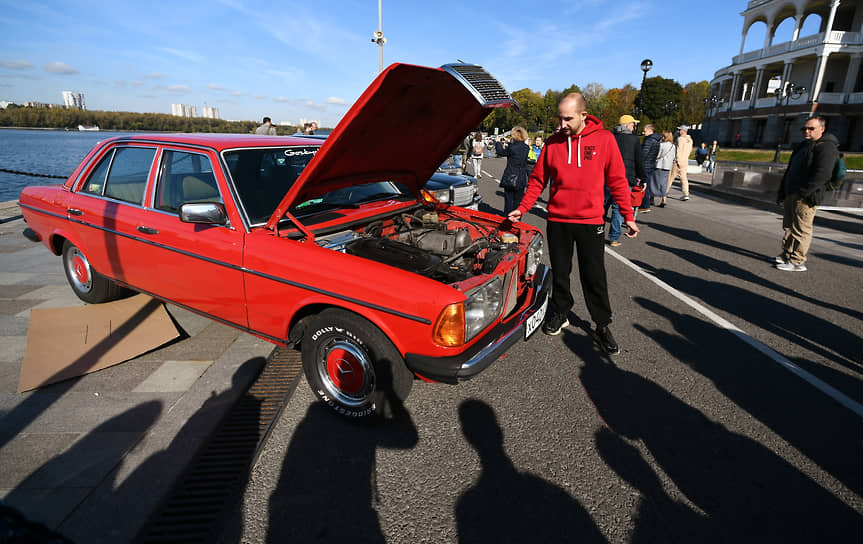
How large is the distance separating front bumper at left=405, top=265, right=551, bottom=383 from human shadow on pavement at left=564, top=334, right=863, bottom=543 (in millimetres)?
832

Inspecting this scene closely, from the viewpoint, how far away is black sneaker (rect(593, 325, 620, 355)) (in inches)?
149

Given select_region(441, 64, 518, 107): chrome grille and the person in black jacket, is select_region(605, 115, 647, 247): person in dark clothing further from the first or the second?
select_region(441, 64, 518, 107): chrome grille

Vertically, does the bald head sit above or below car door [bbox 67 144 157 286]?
above

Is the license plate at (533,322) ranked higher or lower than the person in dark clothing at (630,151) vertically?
lower

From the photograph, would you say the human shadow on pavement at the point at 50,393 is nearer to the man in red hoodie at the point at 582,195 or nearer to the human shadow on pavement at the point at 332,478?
the human shadow on pavement at the point at 332,478

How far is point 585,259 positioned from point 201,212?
9.68 feet

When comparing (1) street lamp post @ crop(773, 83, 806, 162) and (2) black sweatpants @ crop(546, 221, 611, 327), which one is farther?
(1) street lamp post @ crop(773, 83, 806, 162)

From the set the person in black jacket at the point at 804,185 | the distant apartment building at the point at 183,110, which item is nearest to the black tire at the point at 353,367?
the person in black jacket at the point at 804,185

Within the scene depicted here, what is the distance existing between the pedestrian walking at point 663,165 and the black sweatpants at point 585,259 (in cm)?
851

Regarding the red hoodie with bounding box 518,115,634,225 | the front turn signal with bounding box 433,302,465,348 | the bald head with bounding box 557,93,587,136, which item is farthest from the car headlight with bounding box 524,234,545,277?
the front turn signal with bounding box 433,302,465,348

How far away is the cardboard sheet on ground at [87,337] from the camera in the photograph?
126 inches

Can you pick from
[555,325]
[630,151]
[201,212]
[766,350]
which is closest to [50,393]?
[201,212]

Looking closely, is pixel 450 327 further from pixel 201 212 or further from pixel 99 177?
pixel 99 177

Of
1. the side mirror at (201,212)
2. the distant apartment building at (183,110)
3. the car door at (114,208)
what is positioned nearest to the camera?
the side mirror at (201,212)
